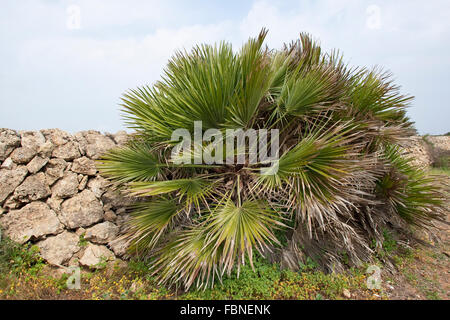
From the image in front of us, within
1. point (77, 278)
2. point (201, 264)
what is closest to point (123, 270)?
point (77, 278)

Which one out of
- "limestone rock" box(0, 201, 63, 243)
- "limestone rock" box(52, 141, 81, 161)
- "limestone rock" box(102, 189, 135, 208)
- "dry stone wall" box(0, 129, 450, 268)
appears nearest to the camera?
"limestone rock" box(0, 201, 63, 243)

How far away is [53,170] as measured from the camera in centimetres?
404

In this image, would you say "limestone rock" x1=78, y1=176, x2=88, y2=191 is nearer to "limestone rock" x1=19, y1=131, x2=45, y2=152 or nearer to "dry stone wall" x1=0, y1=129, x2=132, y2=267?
"dry stone wall" x1=0, y1=129, x2=132, y2=267

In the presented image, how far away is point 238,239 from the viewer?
9.36 ft

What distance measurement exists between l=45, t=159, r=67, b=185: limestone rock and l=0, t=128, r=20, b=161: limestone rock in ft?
1.72

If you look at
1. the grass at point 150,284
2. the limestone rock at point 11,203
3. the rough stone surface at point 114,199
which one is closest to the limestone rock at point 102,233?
the rough stone surface at point 114,199

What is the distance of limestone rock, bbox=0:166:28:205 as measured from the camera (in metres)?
3.64

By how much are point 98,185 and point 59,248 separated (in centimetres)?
109

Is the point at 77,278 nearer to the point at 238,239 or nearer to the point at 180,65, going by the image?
the point at 238,239

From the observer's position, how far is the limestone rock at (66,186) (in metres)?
4.02

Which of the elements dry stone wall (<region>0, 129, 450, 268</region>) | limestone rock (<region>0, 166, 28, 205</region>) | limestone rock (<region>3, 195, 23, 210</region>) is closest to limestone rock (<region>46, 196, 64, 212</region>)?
dry stone wall (<region>0, 129, 450, 268</region>)

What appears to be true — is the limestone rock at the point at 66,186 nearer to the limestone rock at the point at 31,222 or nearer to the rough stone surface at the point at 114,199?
the limestone rock at the point at 31,222

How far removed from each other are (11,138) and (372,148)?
5534 mm

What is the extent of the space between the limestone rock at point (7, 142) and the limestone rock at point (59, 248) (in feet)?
4.72
